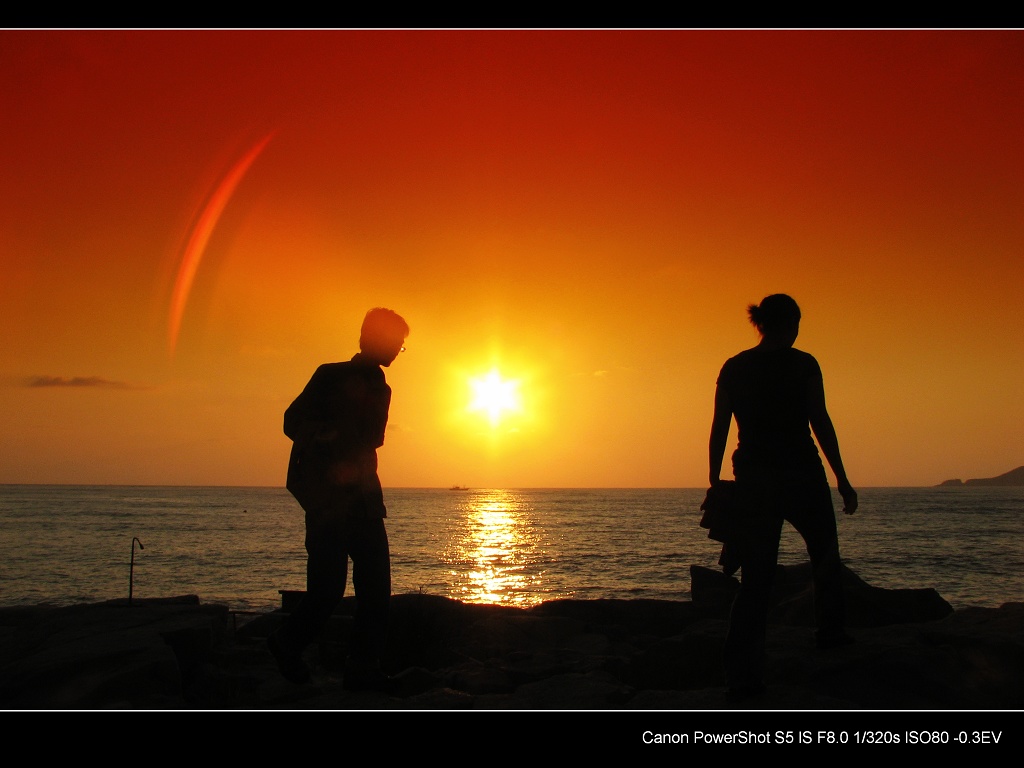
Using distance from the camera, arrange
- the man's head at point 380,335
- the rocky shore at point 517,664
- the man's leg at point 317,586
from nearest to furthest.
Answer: the rocky shore at point 517,664
the man's leg at point 317,586
the man's head at point 380,335

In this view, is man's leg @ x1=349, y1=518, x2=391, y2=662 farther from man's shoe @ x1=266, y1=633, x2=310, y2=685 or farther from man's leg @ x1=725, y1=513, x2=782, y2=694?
man's leg @ x1=725, y1=513, x2=782, y2=694

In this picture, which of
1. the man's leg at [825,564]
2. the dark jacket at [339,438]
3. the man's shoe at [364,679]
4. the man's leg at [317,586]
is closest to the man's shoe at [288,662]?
the man's leg at [317,586]

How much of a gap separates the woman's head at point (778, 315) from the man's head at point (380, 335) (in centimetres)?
207

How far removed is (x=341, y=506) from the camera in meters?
3.87

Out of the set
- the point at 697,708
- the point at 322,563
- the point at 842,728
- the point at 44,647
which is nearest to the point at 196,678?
the point at 44,647

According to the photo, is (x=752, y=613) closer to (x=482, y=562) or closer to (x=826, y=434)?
(x=826, y=434)

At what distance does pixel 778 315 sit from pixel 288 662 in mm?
3303

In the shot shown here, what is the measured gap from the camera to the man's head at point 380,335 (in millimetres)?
4133

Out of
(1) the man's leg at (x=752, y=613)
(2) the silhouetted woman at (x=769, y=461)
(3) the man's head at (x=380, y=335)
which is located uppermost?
(3) the man's head at (x=380, y=335)

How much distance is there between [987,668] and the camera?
3.95 meters

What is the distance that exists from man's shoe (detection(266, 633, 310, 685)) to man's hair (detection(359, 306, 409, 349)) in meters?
1.74

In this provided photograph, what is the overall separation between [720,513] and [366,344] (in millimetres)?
2170

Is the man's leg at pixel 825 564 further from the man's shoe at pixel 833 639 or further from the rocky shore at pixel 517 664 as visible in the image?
the rocky shore at pixel 517 664
